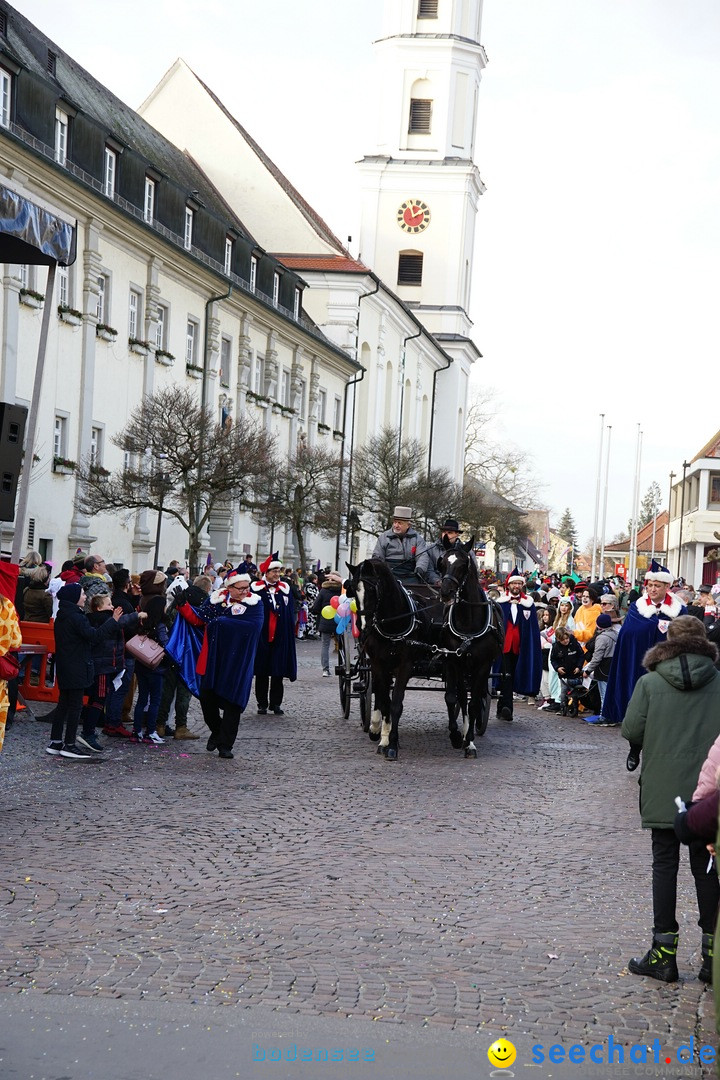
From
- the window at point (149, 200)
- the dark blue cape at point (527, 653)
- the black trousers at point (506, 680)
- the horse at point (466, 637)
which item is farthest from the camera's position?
the window at point (149, 200)

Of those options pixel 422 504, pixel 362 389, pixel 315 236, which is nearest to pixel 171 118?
pixel 315 236

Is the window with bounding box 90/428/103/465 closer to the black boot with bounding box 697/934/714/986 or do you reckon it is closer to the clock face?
the black boot with bounding box 697/934/714/986

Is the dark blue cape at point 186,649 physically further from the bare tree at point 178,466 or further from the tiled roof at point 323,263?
the tiled roof at point 323,263

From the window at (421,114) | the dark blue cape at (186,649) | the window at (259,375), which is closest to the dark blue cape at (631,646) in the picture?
the dark blue cape at (186,649)

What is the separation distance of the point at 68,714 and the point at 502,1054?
8463 millimetres

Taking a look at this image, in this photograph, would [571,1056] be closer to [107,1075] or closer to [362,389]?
[107,1075]

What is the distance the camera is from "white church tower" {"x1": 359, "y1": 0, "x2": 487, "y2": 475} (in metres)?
75.2

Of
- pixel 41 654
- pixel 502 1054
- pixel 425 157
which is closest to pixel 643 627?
pixel 41 654

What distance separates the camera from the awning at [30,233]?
9.88m

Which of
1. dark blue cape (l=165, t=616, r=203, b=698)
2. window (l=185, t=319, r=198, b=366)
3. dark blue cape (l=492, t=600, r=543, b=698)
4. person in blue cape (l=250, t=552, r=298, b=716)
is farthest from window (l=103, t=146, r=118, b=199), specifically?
dark blue cape (l=165, t=616, r=203, b=698)

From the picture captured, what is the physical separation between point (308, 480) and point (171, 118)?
2204 cm

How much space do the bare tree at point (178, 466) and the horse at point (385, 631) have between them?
52.3 feet

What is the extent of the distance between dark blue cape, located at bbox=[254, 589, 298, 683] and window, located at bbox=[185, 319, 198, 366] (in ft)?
76.2

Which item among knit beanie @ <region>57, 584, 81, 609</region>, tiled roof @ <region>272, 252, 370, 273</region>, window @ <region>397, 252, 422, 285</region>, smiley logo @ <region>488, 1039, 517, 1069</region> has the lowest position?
smiley logo @ <region>488, 1039, 517, 1069</region>
